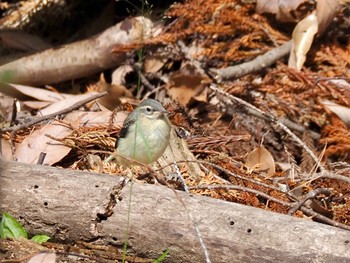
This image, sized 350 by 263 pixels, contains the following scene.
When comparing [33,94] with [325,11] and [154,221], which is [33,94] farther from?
[154,221]

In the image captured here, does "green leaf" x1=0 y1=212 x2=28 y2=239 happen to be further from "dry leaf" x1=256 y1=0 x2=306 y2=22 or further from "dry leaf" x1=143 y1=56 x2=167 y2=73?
"dry leaf" x1=256 y1=0 x2=306 y2=22

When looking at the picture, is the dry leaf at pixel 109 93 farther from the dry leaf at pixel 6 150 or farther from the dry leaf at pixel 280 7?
the dry leaf at pixel 280 7

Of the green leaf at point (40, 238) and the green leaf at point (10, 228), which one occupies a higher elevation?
the green leaf at point (10, 228)

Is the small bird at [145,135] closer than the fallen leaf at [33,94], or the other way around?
the small bird at [145,135]

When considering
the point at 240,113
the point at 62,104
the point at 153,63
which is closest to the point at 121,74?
the point at 153,63

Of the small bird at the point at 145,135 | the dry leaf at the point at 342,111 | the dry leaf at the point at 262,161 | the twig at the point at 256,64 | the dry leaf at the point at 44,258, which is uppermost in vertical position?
the dry leaf at the point at 44,258

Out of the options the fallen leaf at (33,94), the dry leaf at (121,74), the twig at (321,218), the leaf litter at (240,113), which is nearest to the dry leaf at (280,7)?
the leaf litter at (240,113)
